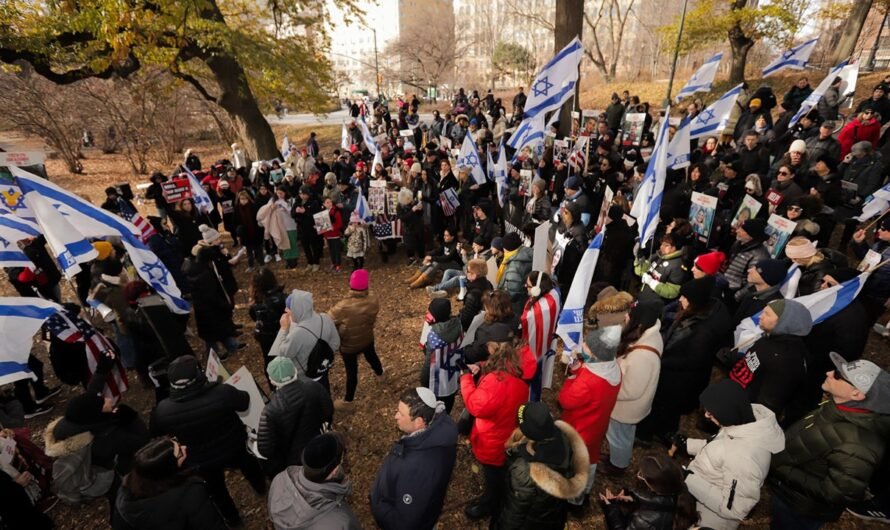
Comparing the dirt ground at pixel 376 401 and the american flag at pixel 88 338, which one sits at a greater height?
the american flag at pixel 88 338

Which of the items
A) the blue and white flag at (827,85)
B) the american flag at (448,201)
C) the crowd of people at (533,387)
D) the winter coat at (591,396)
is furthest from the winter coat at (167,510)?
the blue and white flag at (827,85)

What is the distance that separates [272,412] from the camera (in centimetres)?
371

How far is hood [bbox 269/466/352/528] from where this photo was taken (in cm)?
264

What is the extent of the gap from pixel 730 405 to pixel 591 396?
1.04 metres

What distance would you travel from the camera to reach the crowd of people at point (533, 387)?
300cm

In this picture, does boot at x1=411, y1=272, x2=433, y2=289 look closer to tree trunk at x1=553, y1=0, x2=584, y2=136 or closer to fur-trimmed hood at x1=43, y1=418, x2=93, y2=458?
fur-trimmed hood at x1=43, y1=418, x2=93, y2=458

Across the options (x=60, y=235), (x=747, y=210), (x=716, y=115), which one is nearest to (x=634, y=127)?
(x=716, y=115)

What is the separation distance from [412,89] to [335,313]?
72246mm

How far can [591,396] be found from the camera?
3826mm

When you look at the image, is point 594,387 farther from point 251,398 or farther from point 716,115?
point 716,115

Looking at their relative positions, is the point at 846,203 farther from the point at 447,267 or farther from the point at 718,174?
the point at 447,267

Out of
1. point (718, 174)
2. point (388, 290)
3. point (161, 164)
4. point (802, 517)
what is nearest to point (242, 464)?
point (802, 517)

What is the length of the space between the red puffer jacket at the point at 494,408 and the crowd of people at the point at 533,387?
0.02 m

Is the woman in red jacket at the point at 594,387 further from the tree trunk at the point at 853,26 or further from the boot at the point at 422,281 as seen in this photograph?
the tree trunk at the point at 853,26
